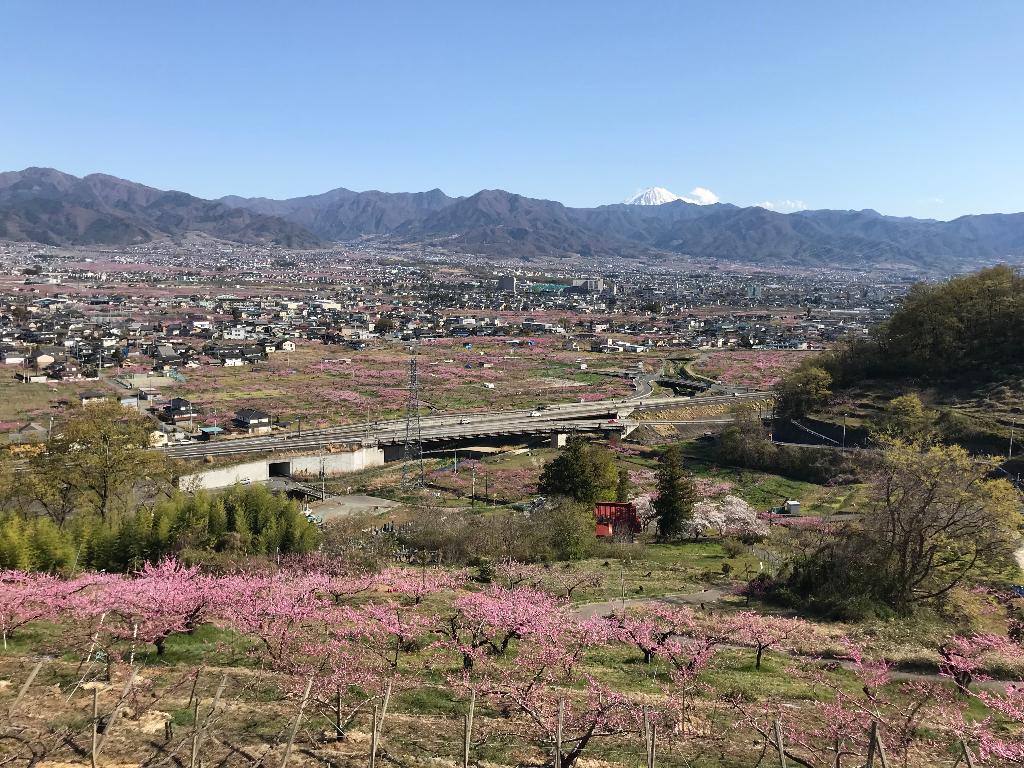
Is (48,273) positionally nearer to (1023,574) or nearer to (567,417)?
(567,417)

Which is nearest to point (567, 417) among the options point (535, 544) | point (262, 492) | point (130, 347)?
point (535, 544)

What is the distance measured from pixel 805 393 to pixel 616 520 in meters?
25.7

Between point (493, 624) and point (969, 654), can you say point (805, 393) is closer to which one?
point (969, 654)

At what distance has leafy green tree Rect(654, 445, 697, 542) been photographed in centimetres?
2906

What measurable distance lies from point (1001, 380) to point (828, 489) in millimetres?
19361

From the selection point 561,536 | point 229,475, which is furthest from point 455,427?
point 561,536

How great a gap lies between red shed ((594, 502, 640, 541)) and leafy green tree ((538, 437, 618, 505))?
2.14ft

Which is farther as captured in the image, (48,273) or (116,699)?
(48,273)

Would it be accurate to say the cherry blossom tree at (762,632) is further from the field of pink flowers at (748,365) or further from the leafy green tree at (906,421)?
the field of pink flowers at (748,365)

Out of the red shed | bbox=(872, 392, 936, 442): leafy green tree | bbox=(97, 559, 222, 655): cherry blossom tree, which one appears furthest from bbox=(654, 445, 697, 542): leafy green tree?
bbox=(97, 559, 222, 655): cherry blossom tree

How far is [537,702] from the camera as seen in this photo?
10.4 m

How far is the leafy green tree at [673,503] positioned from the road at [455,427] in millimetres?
18515

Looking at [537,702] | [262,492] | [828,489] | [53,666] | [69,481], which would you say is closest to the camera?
[537,702]

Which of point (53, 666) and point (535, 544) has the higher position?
point (53, 666)
